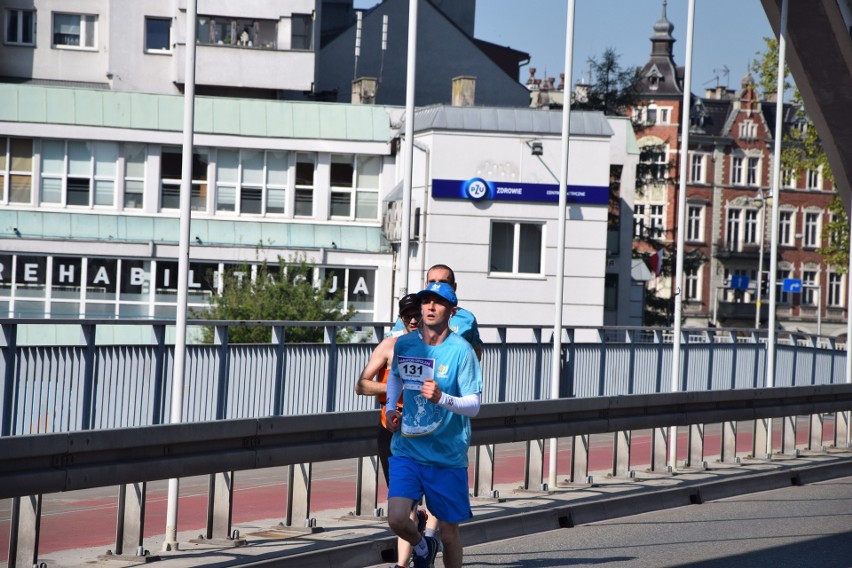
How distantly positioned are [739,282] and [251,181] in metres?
60.5

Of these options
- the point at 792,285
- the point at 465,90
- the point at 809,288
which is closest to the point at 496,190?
the point at 465,90

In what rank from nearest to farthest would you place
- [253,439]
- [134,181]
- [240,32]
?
1. [253,439]
2. [134,181]
3. [240,32]

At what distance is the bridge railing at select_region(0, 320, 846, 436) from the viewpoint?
32.9 ft

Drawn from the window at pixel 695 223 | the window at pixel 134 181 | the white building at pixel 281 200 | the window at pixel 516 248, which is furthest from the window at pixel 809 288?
the window at pixel 134 181

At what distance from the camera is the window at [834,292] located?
10056cm

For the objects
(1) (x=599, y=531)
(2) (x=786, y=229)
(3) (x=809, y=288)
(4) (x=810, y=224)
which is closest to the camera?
(1) (x=599, y=531)

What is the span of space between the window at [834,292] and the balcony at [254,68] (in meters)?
60.0

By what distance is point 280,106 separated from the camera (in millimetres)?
43938

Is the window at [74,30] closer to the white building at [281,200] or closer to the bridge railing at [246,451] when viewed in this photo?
the white building at [281,200]

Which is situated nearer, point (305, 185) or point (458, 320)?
point (458, 320)

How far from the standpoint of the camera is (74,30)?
5122cm

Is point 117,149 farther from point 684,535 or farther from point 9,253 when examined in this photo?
point 684,535

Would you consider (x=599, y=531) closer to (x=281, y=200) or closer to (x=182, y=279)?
(x=182, y=279)

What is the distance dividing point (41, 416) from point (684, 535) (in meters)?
5.09
